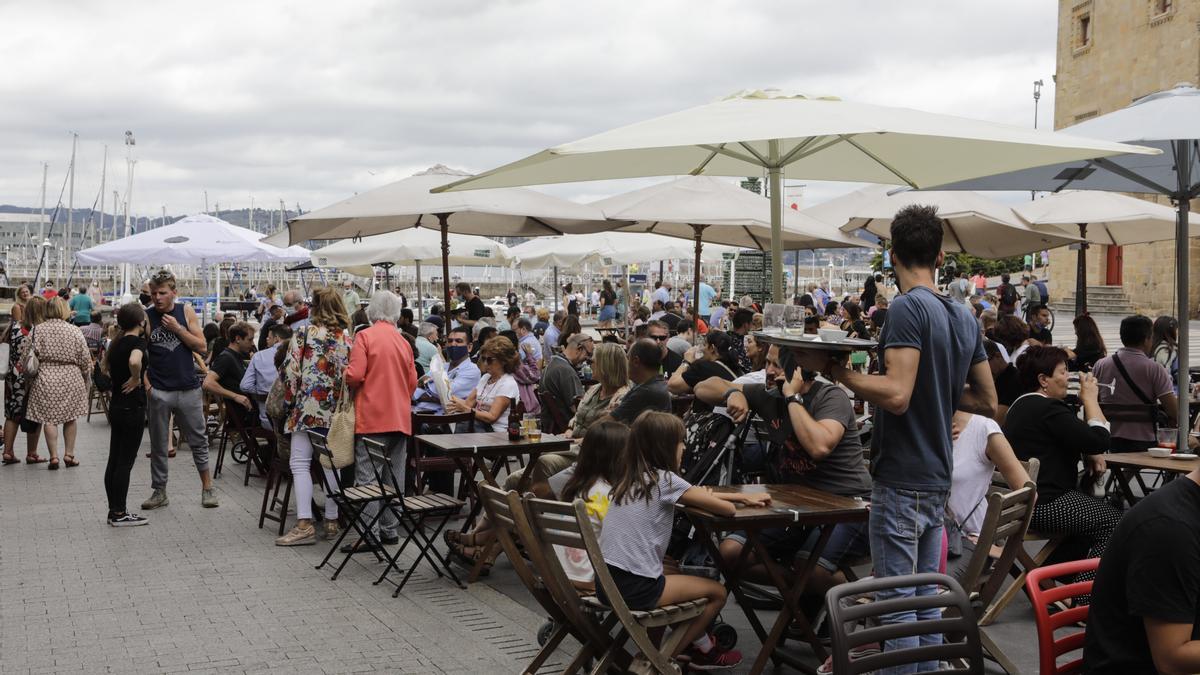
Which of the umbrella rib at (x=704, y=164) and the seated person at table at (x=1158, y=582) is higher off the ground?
the umbrella rib at (x=704, y=164)

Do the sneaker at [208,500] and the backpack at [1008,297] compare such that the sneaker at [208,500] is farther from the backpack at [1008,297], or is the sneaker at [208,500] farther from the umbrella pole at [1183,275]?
the backpack at [1008,297]

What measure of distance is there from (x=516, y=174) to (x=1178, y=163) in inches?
174

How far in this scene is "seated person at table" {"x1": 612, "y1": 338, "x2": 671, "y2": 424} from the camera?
6.44 meters

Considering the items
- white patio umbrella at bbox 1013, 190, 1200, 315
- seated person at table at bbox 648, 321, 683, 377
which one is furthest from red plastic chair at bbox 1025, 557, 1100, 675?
white patio umbrella at bbox 1013, 190, 1200, 315

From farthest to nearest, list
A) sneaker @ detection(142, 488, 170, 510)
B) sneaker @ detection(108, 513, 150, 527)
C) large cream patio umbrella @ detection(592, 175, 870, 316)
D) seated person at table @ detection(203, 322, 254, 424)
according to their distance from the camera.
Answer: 1. large cream patio umbrella @ detection(592, 175, 870, 316)
2. seated person at table @ detection(203, 322, 254, 424)
3. sneaker @ detection(142, 488, 170, 510)
4. sneaker @ detection(108, 513, 150, 527)

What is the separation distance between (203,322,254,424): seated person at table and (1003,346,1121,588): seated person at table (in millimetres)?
6752

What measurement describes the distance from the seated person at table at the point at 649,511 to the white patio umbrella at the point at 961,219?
7.73 meters

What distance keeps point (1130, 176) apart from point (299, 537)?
20.6 ft

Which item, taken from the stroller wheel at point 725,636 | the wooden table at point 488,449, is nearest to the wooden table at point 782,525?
the stroller wheel at point 725,636

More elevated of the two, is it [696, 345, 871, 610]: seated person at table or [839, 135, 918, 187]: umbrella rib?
[839, 135, 918, 187]: umbrella rib

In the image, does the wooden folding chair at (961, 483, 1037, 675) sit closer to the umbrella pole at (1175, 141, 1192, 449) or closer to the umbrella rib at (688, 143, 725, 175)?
the umbrella pole at (1175, 141, 1192, 449)

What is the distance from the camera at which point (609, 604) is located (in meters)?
4.58

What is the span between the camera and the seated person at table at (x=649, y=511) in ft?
15.1

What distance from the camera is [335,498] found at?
25.0 ft
